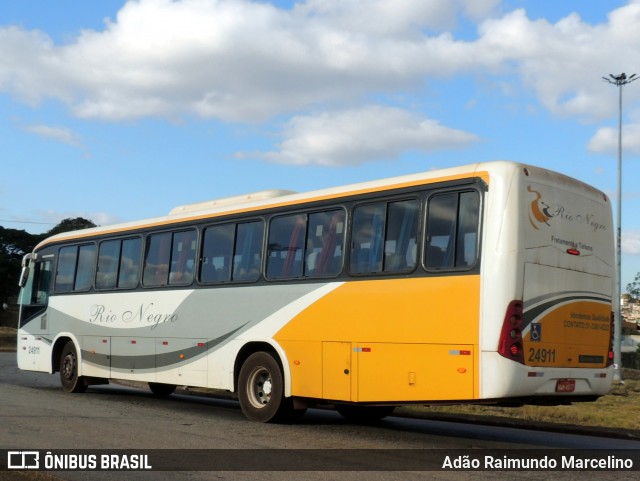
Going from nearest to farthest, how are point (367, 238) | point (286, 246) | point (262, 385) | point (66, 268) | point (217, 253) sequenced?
point (367, 238), point (286, 246), point (262, 385), point (217, 253), point (66, 268)

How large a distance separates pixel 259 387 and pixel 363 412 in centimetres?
187

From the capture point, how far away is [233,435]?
11.3 metres

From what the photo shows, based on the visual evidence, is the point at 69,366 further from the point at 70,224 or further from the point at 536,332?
the point at 70,224

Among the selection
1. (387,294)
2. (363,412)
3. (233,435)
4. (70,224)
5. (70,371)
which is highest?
(70,224)

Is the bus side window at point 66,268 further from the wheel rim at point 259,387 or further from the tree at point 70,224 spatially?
the tree at point 70,224

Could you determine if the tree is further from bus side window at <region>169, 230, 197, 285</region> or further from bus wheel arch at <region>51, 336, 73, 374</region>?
bus side window at <region>169, 230, 197, 285</region>

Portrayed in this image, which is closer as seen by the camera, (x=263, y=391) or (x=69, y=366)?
(x=263, y=391)

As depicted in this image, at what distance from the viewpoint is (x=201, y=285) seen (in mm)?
14664

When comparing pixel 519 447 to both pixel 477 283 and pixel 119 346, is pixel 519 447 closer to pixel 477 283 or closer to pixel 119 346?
pixel 477 283

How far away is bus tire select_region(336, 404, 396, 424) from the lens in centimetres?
1392

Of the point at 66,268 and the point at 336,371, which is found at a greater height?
the point at 66,268

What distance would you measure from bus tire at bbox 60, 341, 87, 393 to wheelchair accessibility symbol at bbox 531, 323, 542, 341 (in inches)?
440

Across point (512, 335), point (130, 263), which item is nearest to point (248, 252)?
point (130, 263)

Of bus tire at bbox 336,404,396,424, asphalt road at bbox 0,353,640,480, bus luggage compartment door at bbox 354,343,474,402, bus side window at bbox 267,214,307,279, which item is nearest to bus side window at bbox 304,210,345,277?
bus side window at bbox 267,214,307,279
